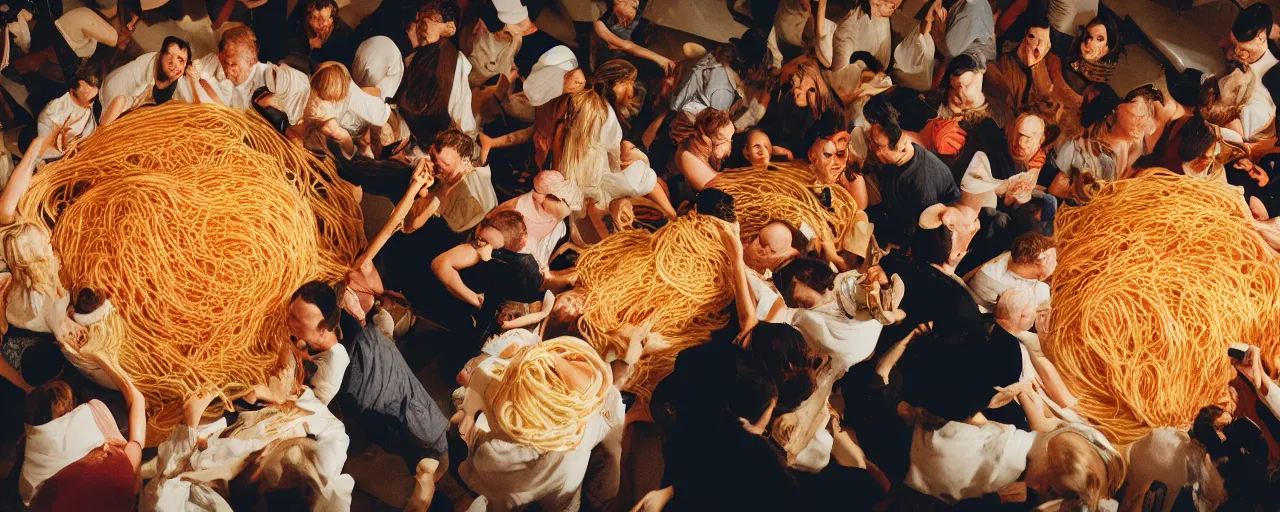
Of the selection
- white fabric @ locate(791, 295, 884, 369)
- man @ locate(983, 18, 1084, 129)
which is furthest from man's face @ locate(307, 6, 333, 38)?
man @ locate(983, 18, 1084, 129)

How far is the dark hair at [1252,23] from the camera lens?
8.41 metres

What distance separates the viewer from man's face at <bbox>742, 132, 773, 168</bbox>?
26.8 ft

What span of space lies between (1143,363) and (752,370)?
2.42 metres

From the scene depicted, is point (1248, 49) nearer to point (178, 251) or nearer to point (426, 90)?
point (426, 90)

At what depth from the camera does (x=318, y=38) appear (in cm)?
803

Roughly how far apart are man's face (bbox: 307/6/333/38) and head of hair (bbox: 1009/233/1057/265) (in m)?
4.51

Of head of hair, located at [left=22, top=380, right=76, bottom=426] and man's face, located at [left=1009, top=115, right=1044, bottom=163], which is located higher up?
man's face, located at [left=1009, top=115, right=1044, bottom=163]

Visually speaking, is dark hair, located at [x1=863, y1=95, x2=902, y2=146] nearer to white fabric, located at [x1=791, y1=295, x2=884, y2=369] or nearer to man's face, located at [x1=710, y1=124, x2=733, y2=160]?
man's face, located at [x1=710, y1=124, x2=733, y2=160]

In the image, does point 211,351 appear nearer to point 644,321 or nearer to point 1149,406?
point 644,321

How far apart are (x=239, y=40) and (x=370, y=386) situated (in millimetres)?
2294

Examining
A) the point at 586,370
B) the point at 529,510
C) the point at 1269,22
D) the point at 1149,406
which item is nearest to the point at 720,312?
the point at 586,370

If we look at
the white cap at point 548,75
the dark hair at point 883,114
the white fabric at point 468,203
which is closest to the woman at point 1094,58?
the dark hair at point 883,114

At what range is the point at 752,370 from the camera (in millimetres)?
7824

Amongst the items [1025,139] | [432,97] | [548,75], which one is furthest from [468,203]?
[1025,139]
